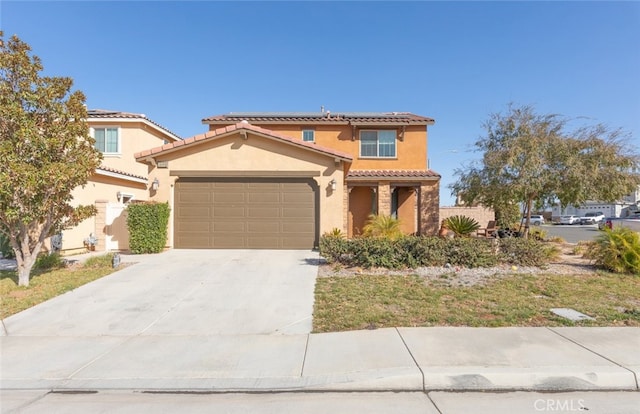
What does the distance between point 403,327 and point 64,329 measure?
5.43 m

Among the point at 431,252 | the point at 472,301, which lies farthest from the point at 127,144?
the point at 472,301

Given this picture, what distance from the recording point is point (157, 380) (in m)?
3.65

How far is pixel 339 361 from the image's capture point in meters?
3.96

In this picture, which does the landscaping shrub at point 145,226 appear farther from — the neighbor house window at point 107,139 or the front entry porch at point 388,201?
the neighbor house window at point 107,139

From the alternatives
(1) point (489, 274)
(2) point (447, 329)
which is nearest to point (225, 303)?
(2) point (447, 329)

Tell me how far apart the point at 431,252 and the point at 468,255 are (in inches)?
41.2

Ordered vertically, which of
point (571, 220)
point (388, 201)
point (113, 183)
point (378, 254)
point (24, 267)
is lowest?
point (24, 267)

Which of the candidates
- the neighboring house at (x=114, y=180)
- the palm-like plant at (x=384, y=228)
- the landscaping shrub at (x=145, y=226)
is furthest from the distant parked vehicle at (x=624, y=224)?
the neighboring house at (x=114, y=180)

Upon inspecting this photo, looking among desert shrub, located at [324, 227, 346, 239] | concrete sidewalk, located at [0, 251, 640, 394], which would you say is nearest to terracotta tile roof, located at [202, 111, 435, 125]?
desert shrub, located at [324, 227, 346, 239]

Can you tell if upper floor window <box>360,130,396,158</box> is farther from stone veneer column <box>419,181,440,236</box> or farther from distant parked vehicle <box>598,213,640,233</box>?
distant parked vehicle <box>598,213,640,233</box>

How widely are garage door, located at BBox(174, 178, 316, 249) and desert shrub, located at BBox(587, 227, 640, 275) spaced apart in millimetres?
8516

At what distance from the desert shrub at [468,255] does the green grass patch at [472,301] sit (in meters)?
0.94

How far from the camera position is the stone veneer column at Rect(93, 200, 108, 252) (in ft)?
38.9

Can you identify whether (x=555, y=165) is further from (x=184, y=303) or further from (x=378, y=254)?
(x=184, y=303)
